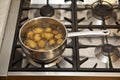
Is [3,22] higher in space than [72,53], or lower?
higher

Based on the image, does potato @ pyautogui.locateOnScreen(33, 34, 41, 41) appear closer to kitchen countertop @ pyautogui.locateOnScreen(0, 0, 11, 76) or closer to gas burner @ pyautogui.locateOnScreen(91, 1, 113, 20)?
kitchen countertop @ pyautogui.locateOnScreen(0, 0, 11, 76)

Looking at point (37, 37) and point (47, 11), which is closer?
point (37, 37)

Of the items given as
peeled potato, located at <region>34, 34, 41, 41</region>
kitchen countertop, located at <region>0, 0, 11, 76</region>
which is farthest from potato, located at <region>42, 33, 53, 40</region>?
kitchen countertop, located at <region>0, 0, 11, 76</region>

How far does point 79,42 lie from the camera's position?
882mm

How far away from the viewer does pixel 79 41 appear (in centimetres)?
89

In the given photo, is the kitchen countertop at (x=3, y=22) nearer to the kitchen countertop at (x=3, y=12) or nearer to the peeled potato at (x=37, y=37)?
the kitchen countertop at (x=3, y=12)

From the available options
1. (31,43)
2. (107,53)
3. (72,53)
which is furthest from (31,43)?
(107,53)

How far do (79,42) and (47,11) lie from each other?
18cm

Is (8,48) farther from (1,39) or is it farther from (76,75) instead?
(76,75)

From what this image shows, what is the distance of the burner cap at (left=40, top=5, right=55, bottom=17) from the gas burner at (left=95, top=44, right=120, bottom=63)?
0.75 feet

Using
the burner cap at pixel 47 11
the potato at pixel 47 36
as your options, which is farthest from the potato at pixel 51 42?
the burner cap at pixel 47 11

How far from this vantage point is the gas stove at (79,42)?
0.80m

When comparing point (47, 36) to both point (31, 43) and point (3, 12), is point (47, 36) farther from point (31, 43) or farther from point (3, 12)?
point (3, 12)

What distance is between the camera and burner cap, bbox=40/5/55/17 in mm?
933
